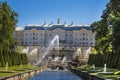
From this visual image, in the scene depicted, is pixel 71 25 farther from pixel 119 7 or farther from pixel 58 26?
pixel 119 7

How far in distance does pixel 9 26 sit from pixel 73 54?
62.1 metres

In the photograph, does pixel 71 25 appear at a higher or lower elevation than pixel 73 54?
higher

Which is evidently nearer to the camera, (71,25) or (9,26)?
(9,26)

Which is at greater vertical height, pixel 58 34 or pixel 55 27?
pixel 55 27

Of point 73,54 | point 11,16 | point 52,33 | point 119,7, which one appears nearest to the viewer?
point 119,7

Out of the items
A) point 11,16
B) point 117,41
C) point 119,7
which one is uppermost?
point 11,16

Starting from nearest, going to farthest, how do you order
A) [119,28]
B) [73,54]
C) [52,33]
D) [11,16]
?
[119,28] → [11,16] → [73,54] → [52,33]

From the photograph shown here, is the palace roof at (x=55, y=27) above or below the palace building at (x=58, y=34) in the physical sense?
above

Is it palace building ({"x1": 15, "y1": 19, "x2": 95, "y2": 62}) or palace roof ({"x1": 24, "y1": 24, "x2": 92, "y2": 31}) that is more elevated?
palace roof ({"x1": 24, "y1": 24, "x2": 92, "y2": 31})

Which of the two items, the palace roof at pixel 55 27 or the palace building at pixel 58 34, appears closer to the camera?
the palace building at pixel 58 34

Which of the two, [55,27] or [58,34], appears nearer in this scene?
[58,34]

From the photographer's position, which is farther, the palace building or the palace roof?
the palace roof

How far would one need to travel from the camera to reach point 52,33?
526ft

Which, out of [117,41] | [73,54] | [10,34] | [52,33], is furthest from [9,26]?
[52,33]
